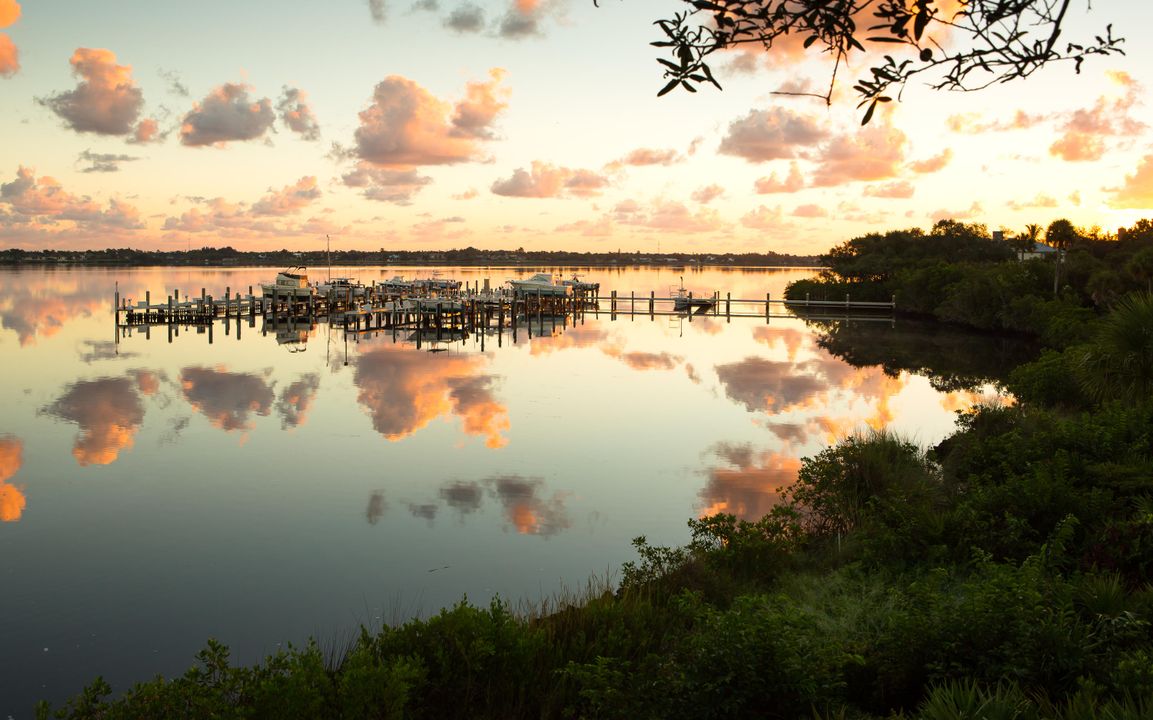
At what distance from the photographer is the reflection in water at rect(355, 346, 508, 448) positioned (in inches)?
757

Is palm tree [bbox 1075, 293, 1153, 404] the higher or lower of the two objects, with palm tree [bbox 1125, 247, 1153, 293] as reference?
lower

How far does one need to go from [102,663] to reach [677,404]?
16.1m

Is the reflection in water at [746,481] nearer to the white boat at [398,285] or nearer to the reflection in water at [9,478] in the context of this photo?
the reflection in water at [9,478]

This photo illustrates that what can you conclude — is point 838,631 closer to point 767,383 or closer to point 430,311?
point 767,383

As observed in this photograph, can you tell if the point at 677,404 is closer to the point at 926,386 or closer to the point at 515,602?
the point at 926,386

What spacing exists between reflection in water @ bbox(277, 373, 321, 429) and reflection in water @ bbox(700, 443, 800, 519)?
9470mm

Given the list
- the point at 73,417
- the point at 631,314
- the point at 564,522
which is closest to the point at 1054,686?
the point at 564,522

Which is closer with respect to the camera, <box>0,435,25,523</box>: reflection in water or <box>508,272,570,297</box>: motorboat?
<box>0,435,25,523</box>: reflection in water

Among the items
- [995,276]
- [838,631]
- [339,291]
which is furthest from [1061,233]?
[838,631]

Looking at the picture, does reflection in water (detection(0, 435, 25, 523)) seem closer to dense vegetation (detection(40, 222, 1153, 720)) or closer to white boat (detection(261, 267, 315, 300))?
dense vegetation (detection(40, 222, 1153, 720))

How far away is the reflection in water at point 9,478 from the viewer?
12492 mm

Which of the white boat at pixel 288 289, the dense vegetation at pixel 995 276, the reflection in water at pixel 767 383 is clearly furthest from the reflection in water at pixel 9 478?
the white boat at pixel 288 289

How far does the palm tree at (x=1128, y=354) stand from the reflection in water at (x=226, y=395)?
1620cm

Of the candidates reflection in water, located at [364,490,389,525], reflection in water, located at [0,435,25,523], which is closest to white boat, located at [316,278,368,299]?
reflection in water, located at [0,435,25,523]
